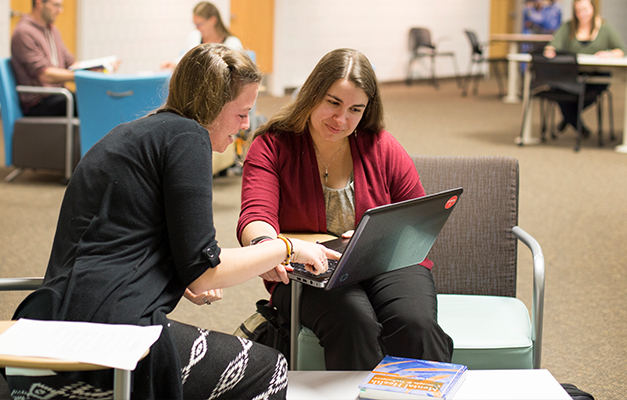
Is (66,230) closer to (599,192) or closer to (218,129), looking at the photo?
(218,129)

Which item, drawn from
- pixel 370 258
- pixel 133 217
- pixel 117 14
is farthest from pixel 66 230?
pixel 117 14

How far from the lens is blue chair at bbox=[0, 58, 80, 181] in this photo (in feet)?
15.5

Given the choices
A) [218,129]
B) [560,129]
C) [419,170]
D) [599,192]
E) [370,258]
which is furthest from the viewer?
[560,129]

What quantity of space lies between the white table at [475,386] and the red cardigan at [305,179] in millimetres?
515

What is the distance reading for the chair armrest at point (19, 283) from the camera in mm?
1580

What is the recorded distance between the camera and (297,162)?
2.02 metres

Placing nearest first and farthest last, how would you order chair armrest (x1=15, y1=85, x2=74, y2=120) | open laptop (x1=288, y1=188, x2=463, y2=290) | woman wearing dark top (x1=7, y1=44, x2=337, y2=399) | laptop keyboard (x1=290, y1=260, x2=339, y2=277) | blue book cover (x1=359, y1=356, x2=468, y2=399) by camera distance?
1. woman wearing dark top (x1=7, y1=44, x2=337, y2=399)
2. blue book cover (x1=359, y1=356, x2=468, y2=399)
3. open laptop (x1=288, y1=188, x2=463, y2=290)
4. laptop keyboard (x1=290, y1=260, x2=339, y2=277)
5. chair armrest (x1=15, y1=85, x2=74, y2=120)

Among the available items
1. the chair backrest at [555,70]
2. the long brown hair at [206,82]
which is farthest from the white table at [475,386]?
the chair backrest at [555,70]

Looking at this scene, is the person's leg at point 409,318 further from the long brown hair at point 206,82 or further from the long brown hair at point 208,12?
the long brown hair at point 208,12

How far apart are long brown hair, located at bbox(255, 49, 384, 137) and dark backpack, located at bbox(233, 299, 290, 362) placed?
0.54 meters

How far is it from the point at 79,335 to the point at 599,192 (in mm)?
4550

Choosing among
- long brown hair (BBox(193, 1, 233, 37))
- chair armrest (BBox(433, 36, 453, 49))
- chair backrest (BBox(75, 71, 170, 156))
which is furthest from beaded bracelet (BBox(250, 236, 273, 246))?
chair armrest (BBox(433, 36, 453, 49))

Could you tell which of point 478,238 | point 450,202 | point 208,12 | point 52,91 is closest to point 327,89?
point 450,202

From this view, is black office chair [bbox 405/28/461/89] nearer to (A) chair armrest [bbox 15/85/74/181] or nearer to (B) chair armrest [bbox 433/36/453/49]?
(B) chair armrest [bbox 433/36/453/49]
